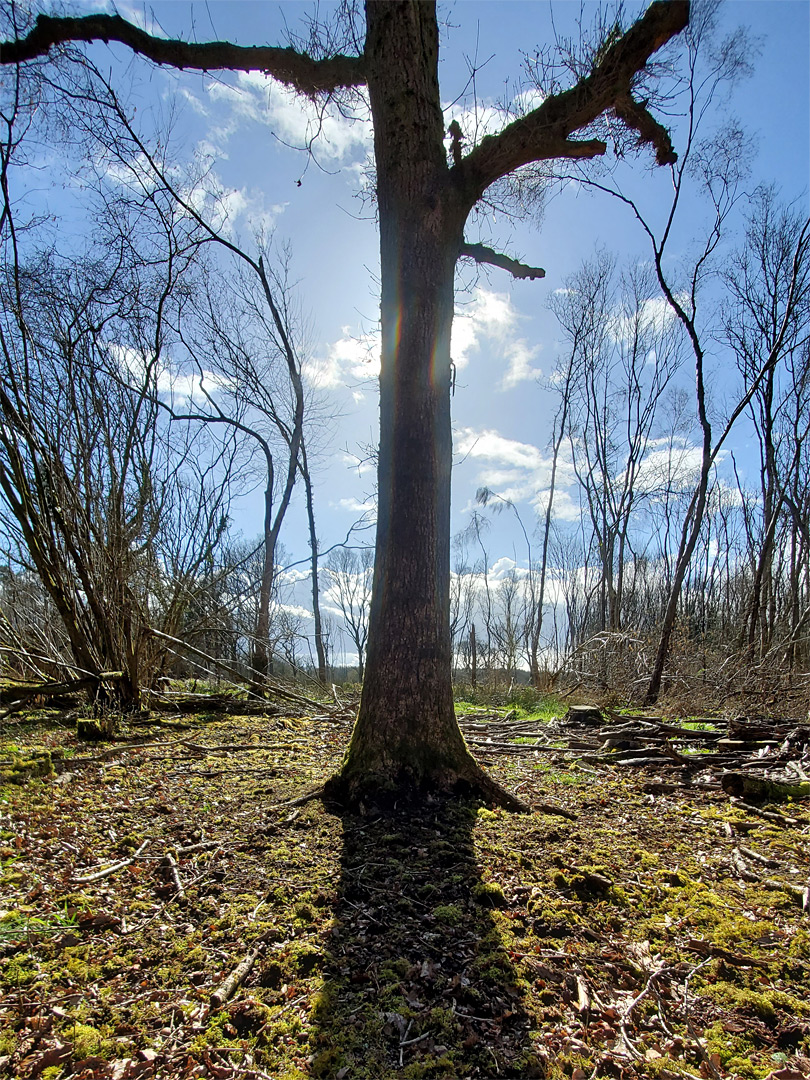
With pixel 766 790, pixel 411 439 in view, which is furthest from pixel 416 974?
pixel 766 790

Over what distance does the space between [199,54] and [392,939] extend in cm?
551

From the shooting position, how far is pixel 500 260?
408 centimetres

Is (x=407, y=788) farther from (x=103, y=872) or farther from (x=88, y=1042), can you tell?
(x=88, y=1042)

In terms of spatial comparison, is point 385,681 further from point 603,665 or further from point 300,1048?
point 603,665

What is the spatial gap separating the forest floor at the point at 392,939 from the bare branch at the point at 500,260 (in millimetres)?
3609

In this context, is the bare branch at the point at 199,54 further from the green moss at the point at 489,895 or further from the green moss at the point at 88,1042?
the green moss at the point at 88,1042

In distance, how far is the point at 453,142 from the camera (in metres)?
3.49

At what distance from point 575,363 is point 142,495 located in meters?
13.1

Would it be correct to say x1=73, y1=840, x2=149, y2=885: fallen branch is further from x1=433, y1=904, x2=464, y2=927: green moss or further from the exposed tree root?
x1=433, y1=904, x2=464, y2=927: green moss

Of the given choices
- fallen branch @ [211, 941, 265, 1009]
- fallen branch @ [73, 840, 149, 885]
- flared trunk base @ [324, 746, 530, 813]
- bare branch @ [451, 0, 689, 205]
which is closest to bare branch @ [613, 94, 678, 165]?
bare branch @ [451, 0, 689, 205]

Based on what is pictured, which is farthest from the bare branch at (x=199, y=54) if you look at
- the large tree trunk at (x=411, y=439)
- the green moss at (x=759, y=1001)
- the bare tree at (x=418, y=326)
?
the green moss at (x=759, y=1001)

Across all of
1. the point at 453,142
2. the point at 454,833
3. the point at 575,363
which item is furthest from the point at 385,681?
the point at 575,363

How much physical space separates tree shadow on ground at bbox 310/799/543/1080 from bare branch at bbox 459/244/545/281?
3.60 metres

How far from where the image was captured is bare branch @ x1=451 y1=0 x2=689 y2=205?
126 inches
